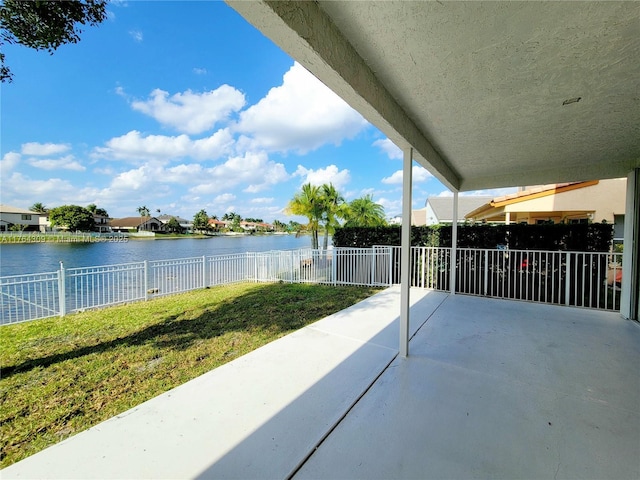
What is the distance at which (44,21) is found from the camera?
2574 millimetres

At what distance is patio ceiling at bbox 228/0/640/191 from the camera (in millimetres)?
1251

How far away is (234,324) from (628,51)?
187 inches

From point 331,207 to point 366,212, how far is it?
8.92ft

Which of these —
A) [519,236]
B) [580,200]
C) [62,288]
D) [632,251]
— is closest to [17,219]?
[62,288]

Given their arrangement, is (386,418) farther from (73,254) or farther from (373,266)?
(73,254)

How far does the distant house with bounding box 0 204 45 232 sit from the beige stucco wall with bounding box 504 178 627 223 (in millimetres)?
27054

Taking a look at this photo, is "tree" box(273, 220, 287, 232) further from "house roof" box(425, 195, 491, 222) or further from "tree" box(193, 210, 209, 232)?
"house roof" box(425, 195, 491, 222)

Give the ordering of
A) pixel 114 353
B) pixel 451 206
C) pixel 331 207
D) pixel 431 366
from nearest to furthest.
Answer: pixel 431 366 → pixel 114 353 → pixel 331 207 → pixel 451 206

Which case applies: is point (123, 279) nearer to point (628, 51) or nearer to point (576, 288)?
point (628, 51)

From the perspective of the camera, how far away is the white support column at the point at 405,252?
2.77m

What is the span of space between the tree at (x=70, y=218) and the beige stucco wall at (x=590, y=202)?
31.9 metres

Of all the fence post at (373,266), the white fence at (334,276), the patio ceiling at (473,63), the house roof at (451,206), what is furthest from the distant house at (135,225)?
the patio ceiling at (473,63)

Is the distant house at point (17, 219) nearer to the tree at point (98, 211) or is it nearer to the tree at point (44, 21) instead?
the tree at point (98, 211)

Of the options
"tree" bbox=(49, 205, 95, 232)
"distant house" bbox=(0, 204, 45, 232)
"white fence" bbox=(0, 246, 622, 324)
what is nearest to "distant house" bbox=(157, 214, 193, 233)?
"tree" bbox=(49, 205, 95, 232)
